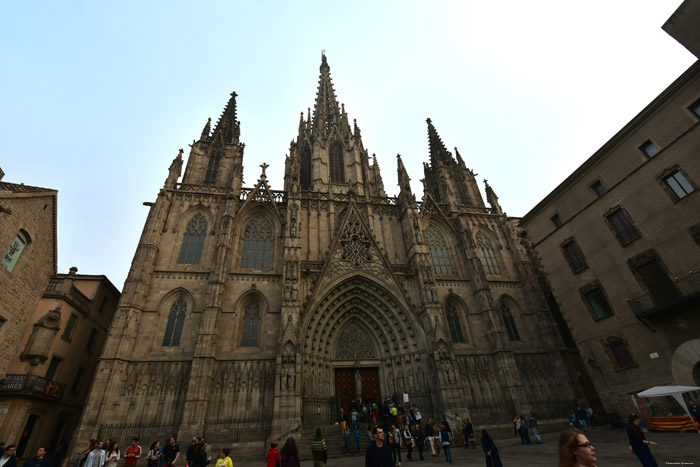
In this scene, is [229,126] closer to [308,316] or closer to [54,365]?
[308,316]

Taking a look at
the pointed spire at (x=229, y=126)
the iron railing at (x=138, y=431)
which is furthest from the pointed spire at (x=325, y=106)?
the iron railing at (x=138, y=431)

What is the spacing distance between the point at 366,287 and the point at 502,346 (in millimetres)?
9229

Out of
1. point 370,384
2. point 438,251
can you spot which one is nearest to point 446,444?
point 370,384

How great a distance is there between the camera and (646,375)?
15.2 m

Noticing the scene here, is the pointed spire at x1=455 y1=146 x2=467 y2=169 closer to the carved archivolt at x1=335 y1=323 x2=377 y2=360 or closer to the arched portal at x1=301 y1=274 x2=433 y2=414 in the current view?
the arched portal at x1=301 y1=274 x2=433 y2=414

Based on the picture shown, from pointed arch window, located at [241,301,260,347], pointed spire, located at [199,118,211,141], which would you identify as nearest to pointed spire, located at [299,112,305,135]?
pointed spire, located at [199,118,211,141]

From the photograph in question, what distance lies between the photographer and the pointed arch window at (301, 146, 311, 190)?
30859 millimetres

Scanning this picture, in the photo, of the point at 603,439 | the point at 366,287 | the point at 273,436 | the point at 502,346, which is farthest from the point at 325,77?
the point at 603,439

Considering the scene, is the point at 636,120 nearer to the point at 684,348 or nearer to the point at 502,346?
the point at 684,348

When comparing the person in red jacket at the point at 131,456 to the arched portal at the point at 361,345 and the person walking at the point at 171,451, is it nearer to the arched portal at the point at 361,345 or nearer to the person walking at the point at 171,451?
the person walking at the point at 171,451

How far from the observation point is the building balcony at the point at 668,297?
1360cm

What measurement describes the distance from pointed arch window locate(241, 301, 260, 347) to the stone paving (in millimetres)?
5864

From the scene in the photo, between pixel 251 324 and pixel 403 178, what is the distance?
16423mm

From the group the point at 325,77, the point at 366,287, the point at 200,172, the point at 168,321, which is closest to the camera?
the point at 168,321
